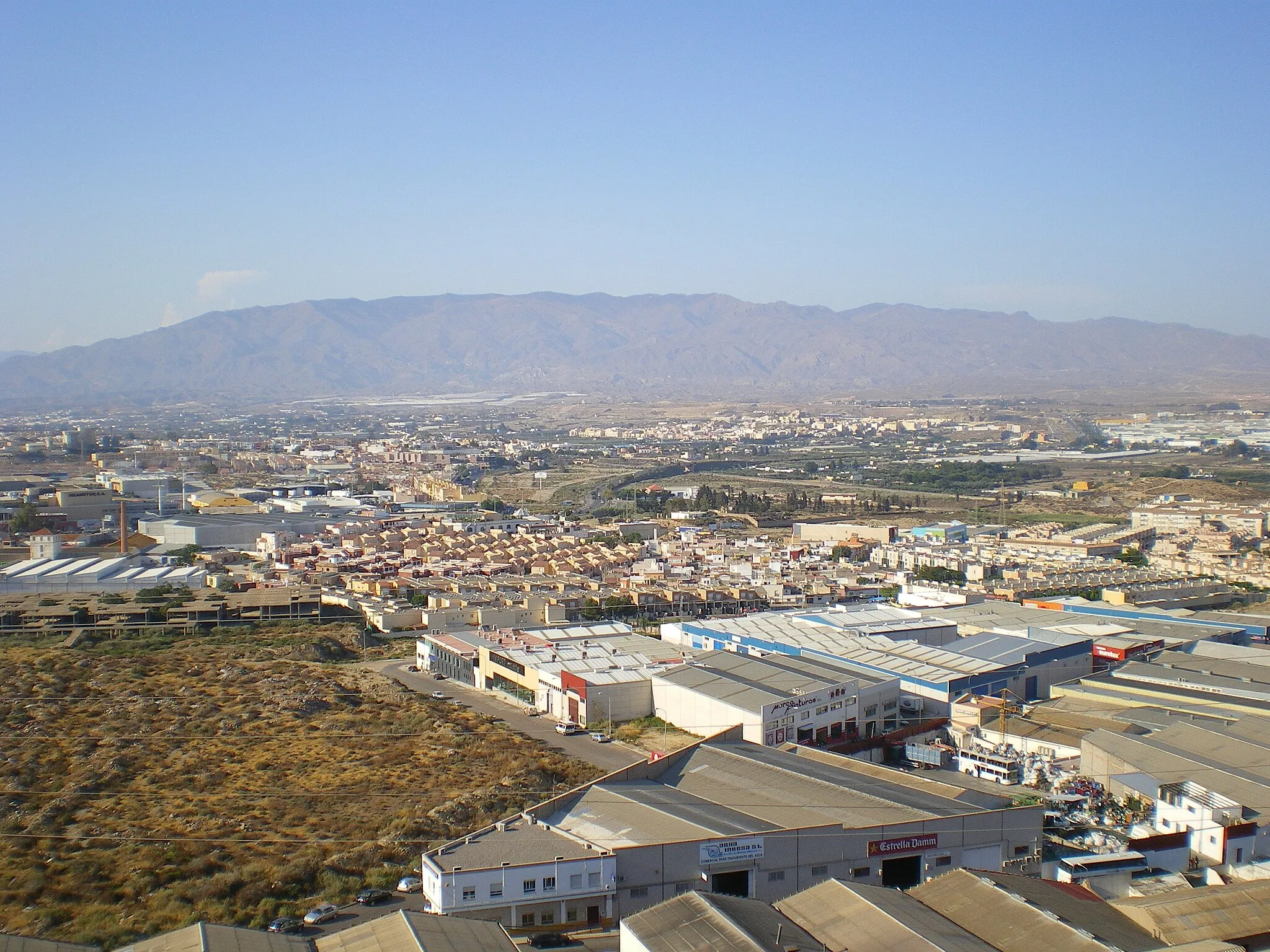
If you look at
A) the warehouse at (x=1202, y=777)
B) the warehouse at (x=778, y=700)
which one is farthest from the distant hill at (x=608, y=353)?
the warehouse at (x=1202, y=777)

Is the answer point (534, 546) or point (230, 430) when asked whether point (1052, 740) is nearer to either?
point (534, 546)

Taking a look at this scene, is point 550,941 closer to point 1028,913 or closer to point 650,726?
point 1028,913

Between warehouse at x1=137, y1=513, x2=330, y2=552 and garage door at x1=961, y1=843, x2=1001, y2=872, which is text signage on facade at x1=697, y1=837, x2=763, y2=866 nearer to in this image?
garage door at x1=961, y1=843, x2=1001, y2=872

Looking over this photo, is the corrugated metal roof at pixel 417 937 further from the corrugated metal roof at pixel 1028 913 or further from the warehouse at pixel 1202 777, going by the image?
the warehouse at pixel 1202 777

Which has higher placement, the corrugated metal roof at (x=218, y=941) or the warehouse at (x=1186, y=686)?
the corrugated metal roof at (x=218, y=941)

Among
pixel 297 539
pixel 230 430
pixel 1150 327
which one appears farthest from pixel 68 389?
pixel 1150 327

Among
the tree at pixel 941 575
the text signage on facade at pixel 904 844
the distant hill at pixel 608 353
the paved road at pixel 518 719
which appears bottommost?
the tree at pixel 941 575

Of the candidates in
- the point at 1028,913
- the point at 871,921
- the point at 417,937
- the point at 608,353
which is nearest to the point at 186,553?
the point at 417,937

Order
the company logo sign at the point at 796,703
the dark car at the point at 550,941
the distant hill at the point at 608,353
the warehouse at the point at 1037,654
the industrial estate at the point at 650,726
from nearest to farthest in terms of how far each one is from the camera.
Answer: the dark car at the point at 550,941 < the industrial estate at the point at 650,726 < the company logo sign at the point at 796,703 < the warehouse at the point at 1037,654 < the distant hill at the point at 608,353
